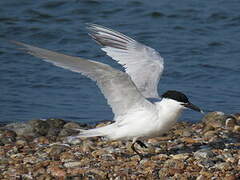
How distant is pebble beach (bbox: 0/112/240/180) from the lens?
6648 mm

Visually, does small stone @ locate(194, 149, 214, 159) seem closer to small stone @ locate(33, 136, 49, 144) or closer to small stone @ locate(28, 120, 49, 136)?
small stone @ locate(33, 136, 49, 144)

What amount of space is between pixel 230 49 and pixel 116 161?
6.35 m

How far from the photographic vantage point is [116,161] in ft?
23.4

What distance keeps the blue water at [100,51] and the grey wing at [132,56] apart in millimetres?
1833

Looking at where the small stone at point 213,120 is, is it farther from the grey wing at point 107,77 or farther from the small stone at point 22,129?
→ the small stone at point 22,129

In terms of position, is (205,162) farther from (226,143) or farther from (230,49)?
(230,49)

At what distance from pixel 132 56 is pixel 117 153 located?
119cm

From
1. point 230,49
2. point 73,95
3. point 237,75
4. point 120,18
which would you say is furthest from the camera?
point 120,18

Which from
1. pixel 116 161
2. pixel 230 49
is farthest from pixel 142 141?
pixel 230 49

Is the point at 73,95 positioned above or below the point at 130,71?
below

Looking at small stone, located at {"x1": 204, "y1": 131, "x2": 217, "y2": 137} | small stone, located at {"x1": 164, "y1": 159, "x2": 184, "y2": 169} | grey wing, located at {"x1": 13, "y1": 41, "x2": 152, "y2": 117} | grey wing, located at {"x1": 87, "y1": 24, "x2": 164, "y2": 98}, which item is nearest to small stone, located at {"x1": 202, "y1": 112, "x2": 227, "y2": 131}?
small stone, located at {"x1": 204, "y1": 131, "x2": 217, "y2": 137}

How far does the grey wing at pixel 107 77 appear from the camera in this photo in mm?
6332

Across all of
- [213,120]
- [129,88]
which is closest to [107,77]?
[129,88]

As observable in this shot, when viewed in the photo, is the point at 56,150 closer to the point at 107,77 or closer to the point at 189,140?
the point at 107,77
